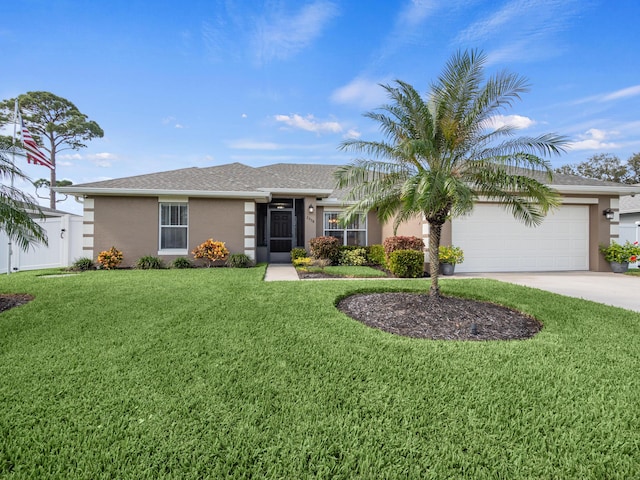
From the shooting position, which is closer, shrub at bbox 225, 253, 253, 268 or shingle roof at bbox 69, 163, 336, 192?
shingle roof at bbox 69, 163, 336, 192

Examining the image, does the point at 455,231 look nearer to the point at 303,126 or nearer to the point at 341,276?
the point at 341,276

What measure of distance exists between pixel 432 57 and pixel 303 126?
1312cm

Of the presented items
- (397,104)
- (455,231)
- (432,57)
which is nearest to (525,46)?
(432,57)

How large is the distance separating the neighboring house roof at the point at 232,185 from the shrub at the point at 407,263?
302 cm

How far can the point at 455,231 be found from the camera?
11258 mm

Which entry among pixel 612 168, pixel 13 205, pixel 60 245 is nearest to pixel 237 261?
pixel 13 205

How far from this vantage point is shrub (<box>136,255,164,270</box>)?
11.2m

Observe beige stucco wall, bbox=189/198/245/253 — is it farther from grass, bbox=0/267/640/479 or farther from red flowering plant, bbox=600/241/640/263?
red flowering plant, bbox=600/241/640/263

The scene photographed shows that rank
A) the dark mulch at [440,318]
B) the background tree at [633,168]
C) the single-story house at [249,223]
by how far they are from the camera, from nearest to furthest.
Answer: the dark mulch at [440,318] < the single-story house at [249,223] < the background tree at [633,168]

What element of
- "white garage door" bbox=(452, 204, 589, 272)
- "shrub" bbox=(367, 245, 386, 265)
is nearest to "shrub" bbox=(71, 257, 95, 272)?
"shrub" bbox=(367, 245, 386, 265)

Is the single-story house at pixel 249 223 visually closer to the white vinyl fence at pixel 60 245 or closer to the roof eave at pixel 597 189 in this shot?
the roof eave at pixel 597 189

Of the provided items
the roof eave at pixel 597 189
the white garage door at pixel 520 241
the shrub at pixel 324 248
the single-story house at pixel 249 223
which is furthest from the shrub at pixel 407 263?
the roof eave at pixel 597 189

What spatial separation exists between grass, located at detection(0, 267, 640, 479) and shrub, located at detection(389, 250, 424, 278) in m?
4.68

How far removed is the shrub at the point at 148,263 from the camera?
11188mm
